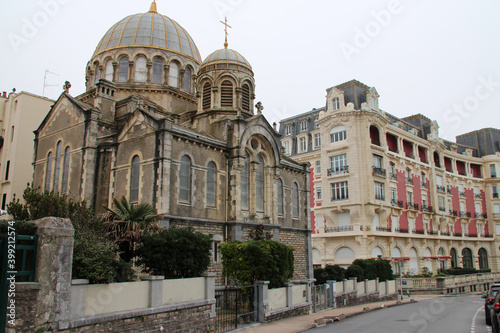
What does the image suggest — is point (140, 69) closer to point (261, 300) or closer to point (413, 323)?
point (261, 300)

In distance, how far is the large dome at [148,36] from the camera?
33.3m

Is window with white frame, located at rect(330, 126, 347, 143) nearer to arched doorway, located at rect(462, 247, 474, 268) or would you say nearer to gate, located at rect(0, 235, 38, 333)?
arched doorway, located at rect(462, 247, 474, 268)

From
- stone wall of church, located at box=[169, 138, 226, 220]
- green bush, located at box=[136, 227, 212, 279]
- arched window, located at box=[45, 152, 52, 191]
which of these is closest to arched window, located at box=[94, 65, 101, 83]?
arched window, located at box=[45, 152, 52, 191]

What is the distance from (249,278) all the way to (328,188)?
24.5 m

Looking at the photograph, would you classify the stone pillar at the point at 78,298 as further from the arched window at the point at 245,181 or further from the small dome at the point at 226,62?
the small dome at the point at 226,62

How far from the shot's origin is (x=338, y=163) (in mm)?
42375

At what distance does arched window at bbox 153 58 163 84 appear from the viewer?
32.5 metres

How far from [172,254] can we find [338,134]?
30.0 m

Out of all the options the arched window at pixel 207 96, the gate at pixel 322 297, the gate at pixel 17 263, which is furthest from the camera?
the arched window at pixel 207 96

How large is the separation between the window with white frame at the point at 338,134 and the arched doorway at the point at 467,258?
27562 millimetres

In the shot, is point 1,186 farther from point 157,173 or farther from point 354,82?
point 354,82

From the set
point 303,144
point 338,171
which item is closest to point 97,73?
point 338,171

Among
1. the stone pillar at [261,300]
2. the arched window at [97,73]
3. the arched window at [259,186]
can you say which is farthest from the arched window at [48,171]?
the stone pillar at [261,300]

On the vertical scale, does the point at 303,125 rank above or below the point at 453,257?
above
